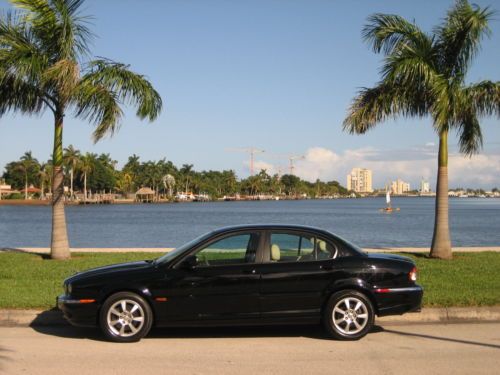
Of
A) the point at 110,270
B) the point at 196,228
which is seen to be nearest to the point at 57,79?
the point at 110,270

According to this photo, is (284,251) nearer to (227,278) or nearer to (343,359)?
(227,278)

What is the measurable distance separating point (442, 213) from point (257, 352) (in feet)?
33.8

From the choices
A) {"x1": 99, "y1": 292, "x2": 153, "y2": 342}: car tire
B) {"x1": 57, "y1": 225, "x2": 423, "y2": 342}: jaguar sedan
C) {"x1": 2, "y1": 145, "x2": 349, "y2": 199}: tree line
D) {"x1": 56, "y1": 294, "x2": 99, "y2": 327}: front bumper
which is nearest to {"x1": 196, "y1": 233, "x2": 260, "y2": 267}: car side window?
{"x1": 57, "y1": 225, "x2": 423, "y2": 342}: jaguar sedan

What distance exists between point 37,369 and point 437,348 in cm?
442

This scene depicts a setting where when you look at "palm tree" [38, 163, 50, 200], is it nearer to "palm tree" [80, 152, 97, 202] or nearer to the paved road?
"palm tree" [80, 152, 97, 202]

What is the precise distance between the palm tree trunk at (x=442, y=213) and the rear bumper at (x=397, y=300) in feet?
27.2

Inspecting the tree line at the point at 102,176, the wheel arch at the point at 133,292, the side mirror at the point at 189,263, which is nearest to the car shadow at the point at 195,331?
the wheel arch at the point at 133,292

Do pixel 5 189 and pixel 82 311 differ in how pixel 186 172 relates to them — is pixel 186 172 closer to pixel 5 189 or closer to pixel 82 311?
pixel 5 189

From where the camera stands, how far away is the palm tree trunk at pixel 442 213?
616 inches

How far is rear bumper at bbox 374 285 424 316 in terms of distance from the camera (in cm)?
763

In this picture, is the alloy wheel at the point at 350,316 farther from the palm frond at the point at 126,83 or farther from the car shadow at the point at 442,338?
the palm frond at the point at 126,83

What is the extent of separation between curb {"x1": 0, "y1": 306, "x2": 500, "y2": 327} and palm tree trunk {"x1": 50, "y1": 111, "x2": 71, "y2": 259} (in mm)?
6845

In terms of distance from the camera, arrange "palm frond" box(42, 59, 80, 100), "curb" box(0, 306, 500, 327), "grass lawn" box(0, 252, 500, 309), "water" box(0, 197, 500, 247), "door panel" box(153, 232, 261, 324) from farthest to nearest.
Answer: "water" box(0, 197, 500, 247), "palm frond" box(42, 59, 80, 100), "grass lawn" box(0, 252, 500, 309), "curb" box(0, 306, 500, 327), "door panel" box(153, 232, 261, 324)

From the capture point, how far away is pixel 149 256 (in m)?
15.8
